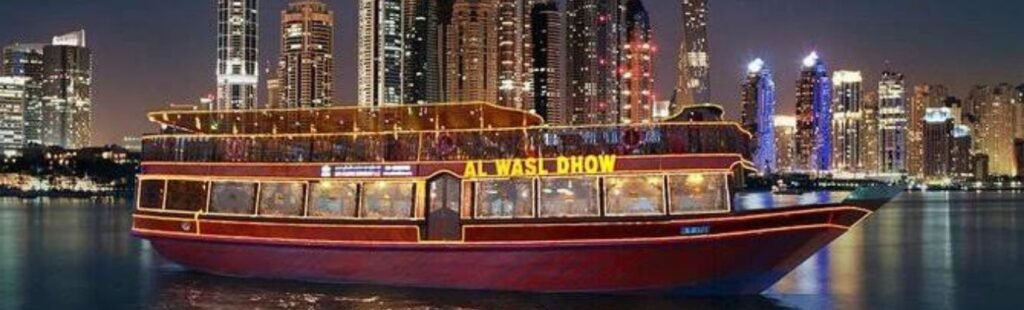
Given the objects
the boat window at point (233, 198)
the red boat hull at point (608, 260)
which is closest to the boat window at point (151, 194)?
the boat window at point (233, 198)

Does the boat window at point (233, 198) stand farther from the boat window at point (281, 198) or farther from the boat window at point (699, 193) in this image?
the boat window at point (699, 193)

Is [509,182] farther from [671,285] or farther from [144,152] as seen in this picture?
[144,152]

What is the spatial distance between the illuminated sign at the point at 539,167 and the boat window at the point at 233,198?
175 inches

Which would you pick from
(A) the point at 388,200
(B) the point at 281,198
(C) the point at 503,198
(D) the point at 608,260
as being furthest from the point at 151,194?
(D) the point at 608,260

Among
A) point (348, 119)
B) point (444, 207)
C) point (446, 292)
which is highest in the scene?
point (348, 119)

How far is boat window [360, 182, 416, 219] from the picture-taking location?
18703mm

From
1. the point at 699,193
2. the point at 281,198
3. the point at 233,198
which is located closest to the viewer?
the point at 699,193

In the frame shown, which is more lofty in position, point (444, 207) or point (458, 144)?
point (458, 144)

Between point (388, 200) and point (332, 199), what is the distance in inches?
46.5

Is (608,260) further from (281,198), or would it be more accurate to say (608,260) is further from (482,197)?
(281,198)

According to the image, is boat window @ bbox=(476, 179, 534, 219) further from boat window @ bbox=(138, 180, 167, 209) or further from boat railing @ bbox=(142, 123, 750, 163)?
boat window @ bbox=(138, 180, 167, 209)

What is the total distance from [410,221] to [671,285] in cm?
454

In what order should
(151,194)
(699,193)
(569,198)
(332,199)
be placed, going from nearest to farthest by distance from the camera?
(699,193) < (569,198) < (332,199) < (151,194)

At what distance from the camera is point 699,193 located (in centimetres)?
1728
